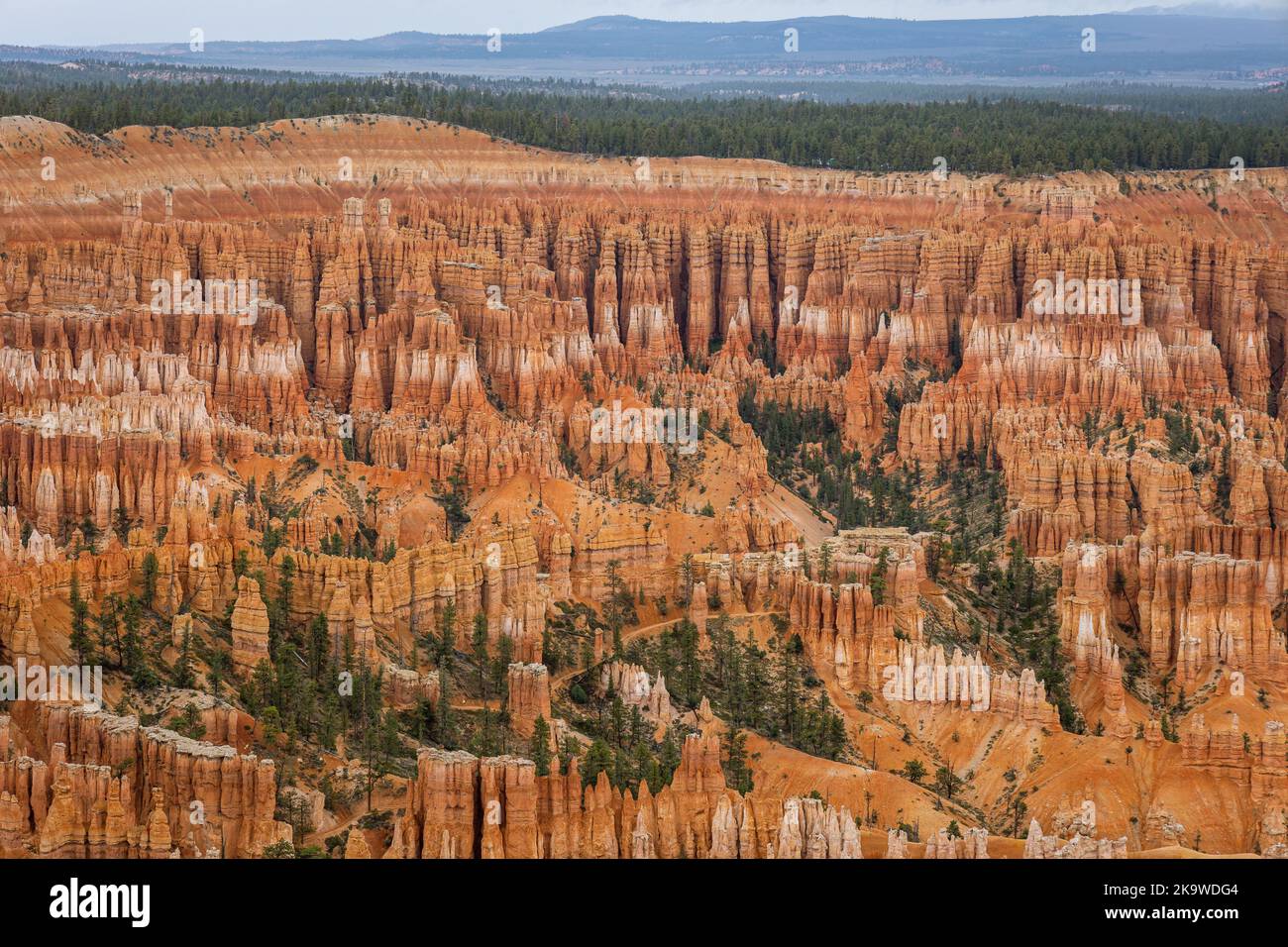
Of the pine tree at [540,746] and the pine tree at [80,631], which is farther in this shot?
the pine tree at [80,631]

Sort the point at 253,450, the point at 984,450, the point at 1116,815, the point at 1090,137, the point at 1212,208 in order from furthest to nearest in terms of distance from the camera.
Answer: the point at 1090,137 < the point at 1212,208 < the point at 984,450 < the point at 253,450 < the point at 1116,815

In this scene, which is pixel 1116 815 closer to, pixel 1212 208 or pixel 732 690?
pixel 732 690

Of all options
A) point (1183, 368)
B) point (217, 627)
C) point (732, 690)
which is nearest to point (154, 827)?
point (217, 627)

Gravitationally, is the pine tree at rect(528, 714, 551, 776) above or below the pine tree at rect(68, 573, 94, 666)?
below

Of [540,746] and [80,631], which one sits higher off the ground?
[80,631]

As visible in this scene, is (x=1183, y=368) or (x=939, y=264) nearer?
(x=1183, y=368)

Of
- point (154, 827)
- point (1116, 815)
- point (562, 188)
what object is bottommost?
point (1116, 815)

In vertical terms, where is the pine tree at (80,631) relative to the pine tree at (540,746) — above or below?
above

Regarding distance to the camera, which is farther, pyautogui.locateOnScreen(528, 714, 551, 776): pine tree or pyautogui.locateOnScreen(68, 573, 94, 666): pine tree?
pyautogui.locateOnScreen(68, 573, 94, 666): pine tree

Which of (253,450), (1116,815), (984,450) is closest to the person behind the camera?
(1116,815)

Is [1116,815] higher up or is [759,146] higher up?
[759,146]

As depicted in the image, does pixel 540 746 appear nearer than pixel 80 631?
Yes
